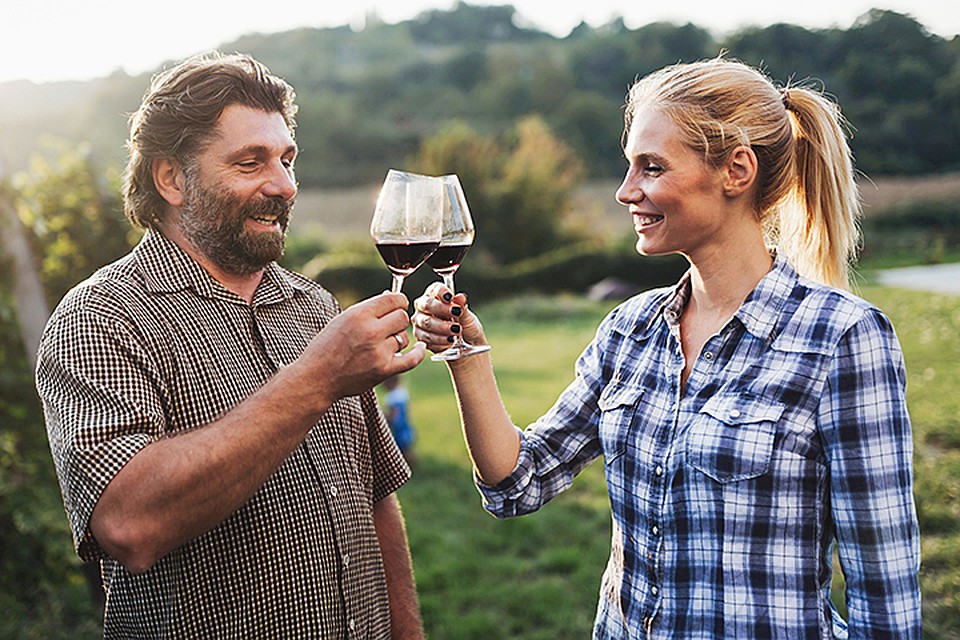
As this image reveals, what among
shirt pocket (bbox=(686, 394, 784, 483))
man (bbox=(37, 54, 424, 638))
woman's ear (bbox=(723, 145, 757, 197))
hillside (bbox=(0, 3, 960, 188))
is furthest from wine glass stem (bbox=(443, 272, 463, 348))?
hillside (bbox=(0, 3, 960, 188))

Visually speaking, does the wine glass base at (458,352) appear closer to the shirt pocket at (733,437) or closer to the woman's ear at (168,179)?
the shirt pocket at (733,437)

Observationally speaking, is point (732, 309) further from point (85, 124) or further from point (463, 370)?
point (85, 124)

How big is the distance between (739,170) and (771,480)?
2.52 feet

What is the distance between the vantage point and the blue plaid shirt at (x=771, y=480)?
188cm

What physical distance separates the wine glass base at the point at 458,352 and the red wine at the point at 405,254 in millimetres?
257

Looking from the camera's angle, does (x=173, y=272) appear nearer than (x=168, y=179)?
Yes

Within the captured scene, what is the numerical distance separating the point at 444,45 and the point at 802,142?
65.5 m

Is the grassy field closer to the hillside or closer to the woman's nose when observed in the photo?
the woman's nose

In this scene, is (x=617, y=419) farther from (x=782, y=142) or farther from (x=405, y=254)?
(x=782, y=142)

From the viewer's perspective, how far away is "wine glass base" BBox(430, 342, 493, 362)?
216 centimetres

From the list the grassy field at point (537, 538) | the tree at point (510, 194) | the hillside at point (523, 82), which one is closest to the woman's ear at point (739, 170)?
the grassy field at point (537, 538)

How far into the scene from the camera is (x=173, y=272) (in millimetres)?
2121

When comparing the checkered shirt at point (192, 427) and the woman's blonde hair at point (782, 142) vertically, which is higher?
the woman's blonde hair at point (782, 142)

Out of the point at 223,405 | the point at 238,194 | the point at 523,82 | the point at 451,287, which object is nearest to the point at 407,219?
the point at 451,287
